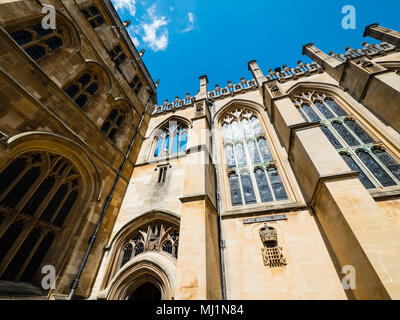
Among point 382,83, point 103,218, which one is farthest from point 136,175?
point 382,83

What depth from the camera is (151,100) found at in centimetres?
1281

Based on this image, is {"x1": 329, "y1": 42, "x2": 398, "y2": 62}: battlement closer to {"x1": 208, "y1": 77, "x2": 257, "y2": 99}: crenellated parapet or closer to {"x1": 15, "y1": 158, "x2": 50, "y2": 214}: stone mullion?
{"x1": 208, "y1": 77, "x2": 257, "y2": 99}: crenellated parapet

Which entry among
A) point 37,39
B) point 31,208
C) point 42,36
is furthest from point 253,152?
point 42,36

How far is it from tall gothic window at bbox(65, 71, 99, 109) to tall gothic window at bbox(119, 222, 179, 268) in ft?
18.4

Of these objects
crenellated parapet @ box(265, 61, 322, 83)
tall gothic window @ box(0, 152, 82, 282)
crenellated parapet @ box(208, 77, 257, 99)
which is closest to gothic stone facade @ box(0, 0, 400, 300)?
tall gothic window @ box(0, 152, 82, 282)

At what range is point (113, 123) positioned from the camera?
8344 mm

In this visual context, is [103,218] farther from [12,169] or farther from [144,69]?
[144,69]

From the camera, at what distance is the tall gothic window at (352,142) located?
5.54 meters

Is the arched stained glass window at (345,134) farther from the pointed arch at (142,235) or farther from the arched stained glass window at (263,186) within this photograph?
the pointed arch at (142,235)

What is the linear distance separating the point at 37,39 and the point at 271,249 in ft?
33.7

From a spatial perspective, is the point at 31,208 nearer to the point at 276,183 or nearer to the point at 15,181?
the point at 15,181

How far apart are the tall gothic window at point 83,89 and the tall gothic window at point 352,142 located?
10258mm

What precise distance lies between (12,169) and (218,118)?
29.0 ft

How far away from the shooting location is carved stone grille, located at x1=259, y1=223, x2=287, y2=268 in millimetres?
4684
